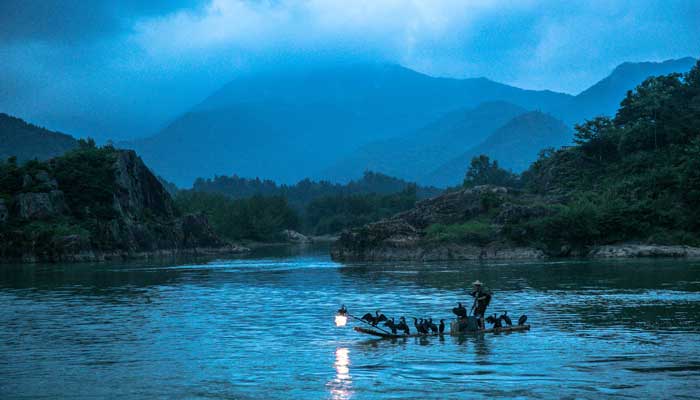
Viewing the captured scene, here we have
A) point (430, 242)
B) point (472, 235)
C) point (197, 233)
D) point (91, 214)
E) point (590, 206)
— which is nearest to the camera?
point (590, 206)

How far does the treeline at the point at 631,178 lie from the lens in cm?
8119

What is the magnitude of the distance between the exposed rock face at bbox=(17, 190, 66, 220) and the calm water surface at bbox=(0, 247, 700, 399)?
6072 cm

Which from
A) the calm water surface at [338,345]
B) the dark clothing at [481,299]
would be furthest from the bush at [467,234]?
the dark clothing at [481,299]

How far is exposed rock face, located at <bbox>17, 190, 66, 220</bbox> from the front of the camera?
108688 millimetres

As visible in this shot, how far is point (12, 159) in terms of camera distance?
408 feet

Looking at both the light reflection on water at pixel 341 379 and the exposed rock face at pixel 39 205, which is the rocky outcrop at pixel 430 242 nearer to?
the exposed rock face at pixel 39 205

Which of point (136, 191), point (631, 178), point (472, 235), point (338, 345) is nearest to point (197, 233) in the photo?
point (136, 191)

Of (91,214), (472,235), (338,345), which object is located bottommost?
(338,345)

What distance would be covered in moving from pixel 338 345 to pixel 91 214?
4016 inches

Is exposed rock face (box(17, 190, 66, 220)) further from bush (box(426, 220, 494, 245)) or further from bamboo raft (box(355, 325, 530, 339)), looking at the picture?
bamboo raft (box(355, 325, 530, 339))

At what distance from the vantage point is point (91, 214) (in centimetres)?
12050

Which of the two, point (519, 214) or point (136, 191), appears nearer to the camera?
point (519, 214)

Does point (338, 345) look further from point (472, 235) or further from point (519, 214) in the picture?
point (519, 214)

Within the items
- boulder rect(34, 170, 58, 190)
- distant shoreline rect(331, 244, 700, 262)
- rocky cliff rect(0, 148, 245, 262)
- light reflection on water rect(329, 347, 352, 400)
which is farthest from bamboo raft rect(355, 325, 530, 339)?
boulder rect(34, 170, 58, 190)
